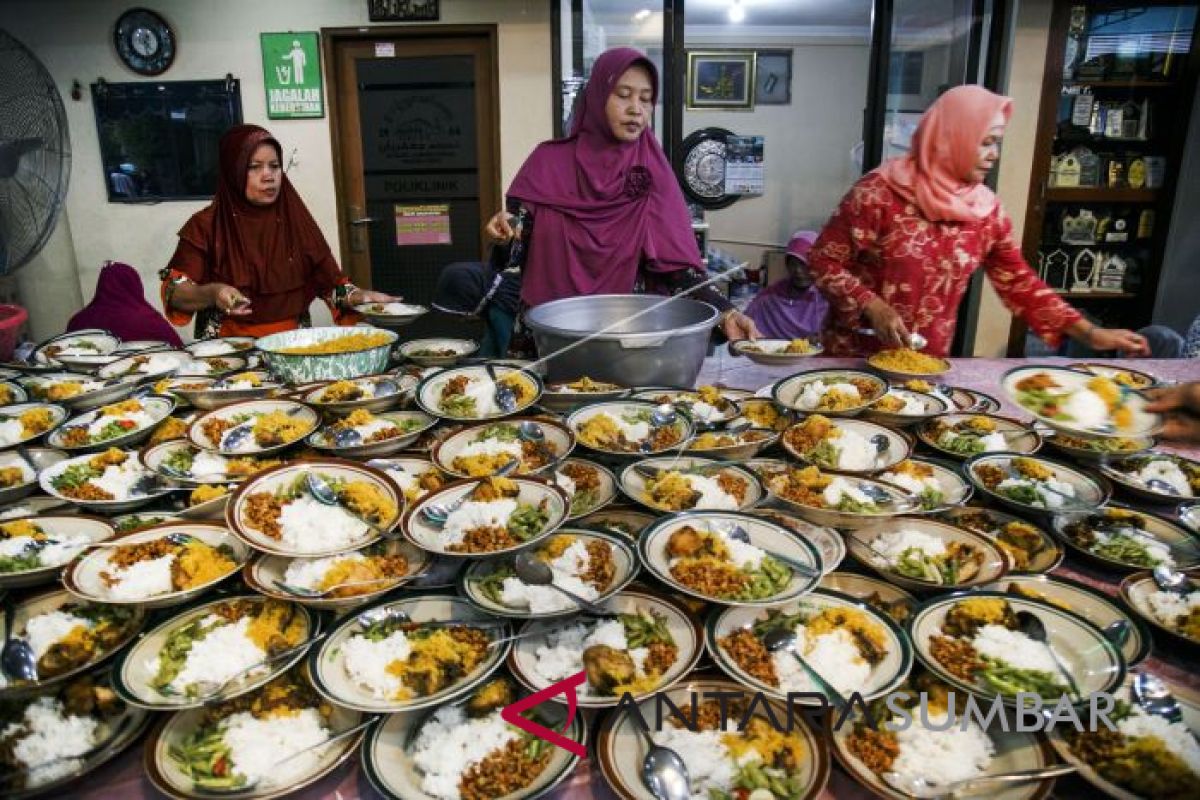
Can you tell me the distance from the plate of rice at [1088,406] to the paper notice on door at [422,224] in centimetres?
459

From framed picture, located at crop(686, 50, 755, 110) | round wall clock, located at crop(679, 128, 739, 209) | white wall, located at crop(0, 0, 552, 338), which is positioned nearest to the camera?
white wall, located at crop(0, 0, 552, 338)

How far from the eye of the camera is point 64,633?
1.18 metres

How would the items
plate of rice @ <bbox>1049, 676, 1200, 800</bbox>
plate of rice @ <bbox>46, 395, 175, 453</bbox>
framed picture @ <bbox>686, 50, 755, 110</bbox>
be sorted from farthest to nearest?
1. framed picture @ <bbox>686, 50, 755, 110</bbox>
2. plate of rice @ <bbox>46, 395, 175, 453</bbox>
3. plate of rice @ <bbox>1049, 676, 1200, 800</bbox>

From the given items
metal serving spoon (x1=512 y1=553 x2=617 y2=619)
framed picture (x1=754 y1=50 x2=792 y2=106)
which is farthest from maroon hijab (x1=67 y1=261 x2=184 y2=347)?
framed picture (x1=754 y1=50 x2=792 y2=106)

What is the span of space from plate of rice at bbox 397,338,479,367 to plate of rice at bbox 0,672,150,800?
1326 mm

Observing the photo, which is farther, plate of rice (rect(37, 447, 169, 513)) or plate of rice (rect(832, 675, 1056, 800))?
plate of rice (rect(37, 447, 169, 513))

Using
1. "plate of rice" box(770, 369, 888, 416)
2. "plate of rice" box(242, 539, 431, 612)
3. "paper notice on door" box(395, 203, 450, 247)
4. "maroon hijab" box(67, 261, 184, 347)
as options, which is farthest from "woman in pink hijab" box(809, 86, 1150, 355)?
"paper notice on door" box(395, 203, 450, 247)

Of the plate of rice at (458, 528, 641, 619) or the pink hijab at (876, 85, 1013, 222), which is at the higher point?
the pink hijab at (876, 85, 1013, 222)

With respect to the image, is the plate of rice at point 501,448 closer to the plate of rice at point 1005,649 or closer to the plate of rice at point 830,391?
the plate of rice at point 830,391

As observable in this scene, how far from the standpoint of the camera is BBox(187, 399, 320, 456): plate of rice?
5.36 ft

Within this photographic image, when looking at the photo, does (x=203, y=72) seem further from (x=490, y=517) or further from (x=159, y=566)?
(x=490, y=517)

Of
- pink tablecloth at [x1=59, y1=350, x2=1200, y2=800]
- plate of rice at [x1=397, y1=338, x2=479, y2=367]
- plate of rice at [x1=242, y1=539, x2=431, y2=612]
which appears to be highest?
plate of rice at [x1=397, y1=338, x2=479, y2=367]

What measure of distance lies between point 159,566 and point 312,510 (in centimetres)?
26

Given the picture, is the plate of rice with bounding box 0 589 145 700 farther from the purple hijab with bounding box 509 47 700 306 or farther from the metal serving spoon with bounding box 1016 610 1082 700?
the purple hijab with bounding box 509 47 700 306
